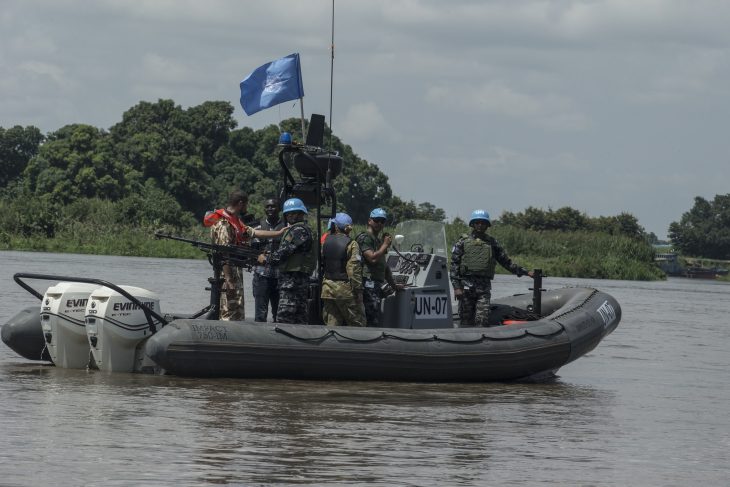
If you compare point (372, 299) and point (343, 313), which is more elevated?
point (372, 299)

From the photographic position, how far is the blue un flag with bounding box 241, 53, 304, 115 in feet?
44.9

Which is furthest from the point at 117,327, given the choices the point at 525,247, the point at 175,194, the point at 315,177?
the point at 175,194

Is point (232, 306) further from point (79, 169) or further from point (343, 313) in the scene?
point (79, 169)

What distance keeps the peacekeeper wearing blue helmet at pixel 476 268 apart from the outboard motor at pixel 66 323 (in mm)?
3812

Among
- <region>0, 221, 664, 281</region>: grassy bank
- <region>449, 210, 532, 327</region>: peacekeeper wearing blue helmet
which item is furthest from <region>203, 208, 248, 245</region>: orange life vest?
<region>0, 221, 664, 281</region>: grassy bank

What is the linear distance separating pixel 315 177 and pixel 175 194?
55.6 metres

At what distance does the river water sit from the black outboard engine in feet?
3.40

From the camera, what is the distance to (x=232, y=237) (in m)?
12.9

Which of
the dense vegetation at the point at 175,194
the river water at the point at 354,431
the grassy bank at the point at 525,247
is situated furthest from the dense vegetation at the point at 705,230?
the river water at the point at 354,431

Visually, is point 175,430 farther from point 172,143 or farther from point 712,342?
point 172,143

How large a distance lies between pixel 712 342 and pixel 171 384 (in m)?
12.9

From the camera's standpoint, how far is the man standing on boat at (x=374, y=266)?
42.9ft

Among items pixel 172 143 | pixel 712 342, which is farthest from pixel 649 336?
pixel 172 143

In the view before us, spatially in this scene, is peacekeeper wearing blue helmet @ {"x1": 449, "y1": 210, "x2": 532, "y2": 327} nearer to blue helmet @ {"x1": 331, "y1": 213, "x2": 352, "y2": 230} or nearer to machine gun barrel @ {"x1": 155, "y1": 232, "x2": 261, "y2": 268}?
blue helmet @ {"x1": 331, "y1": 213, "x2": 352, "y2": 230}
